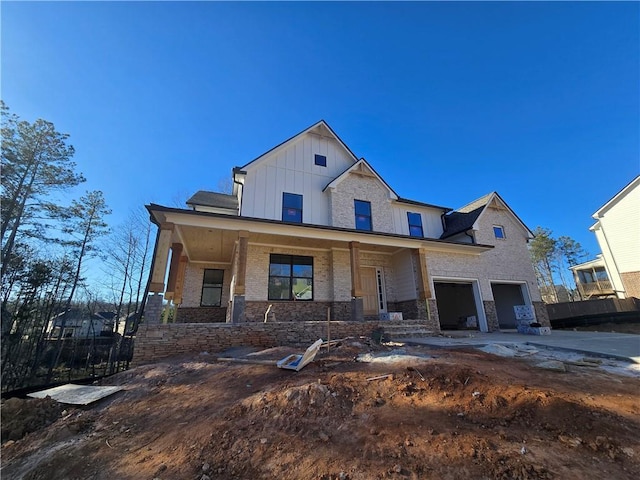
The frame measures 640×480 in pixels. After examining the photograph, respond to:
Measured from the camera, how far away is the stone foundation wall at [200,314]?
12.3m

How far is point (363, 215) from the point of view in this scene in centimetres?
1383

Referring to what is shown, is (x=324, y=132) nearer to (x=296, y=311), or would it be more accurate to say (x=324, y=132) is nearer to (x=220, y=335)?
(x=296, y=311)

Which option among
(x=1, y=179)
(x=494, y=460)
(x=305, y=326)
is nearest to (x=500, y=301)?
(x=305, y=326)

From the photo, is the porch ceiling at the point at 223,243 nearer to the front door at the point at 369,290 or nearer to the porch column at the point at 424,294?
the front door at the point at 369,290

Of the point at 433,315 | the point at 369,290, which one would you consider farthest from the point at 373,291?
the point at 433,315

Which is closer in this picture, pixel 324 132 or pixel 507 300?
pixel 324 132

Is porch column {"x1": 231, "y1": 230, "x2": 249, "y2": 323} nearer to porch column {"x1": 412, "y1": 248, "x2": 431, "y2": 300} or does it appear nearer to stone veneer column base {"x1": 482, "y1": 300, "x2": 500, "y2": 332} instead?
porch column {"x1": 412, "y1": 248, "x2": 431, "y2": 300}

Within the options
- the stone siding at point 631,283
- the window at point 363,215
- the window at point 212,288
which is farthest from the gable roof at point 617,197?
the window at point 212,288

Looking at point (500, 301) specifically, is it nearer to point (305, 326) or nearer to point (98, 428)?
point (305, 326)

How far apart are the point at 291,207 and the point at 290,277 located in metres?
3.39

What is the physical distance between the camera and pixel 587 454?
2307 millimetres

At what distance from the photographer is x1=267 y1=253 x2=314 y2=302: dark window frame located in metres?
11.6

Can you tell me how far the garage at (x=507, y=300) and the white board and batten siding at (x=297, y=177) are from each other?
11873 mm

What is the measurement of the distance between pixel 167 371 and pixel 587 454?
6.84 metres
